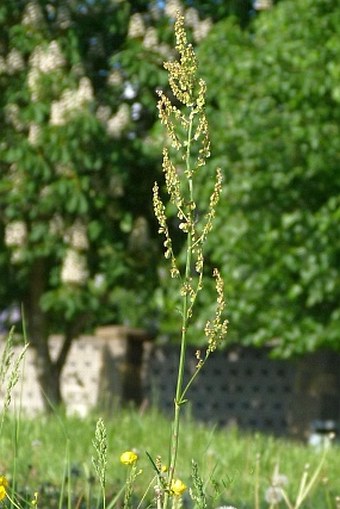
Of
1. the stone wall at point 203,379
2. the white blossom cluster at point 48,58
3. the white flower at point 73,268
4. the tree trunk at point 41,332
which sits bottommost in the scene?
the stone wall at point 203,379

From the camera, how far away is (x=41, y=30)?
11852 mm

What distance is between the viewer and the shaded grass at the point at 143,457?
4484 mm

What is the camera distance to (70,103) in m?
11.4

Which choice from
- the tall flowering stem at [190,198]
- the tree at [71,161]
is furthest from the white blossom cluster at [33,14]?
the tall flowering stem at [190,198]

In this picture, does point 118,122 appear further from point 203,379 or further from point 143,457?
point 143,457

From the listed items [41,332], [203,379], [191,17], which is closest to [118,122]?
[191,17]

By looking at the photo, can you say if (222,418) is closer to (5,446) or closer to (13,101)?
(13,101)

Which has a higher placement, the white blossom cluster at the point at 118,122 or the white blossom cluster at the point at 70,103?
the white blossom cluster at the point at 70,103

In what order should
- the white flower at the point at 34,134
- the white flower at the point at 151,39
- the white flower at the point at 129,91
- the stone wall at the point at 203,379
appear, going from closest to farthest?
the white flower at the point at 34,134 → the white flower at the point at 129,91 → the white flower at the point at 151,39 → the stone wall at the point at 203,379

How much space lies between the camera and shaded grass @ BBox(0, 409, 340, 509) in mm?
4484

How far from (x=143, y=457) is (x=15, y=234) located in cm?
662

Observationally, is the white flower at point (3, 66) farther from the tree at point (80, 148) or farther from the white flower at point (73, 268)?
the white flower at point (73, 268)

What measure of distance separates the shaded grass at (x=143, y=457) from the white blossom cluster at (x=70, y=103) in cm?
418

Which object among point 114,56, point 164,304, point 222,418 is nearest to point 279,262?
point 164,304
